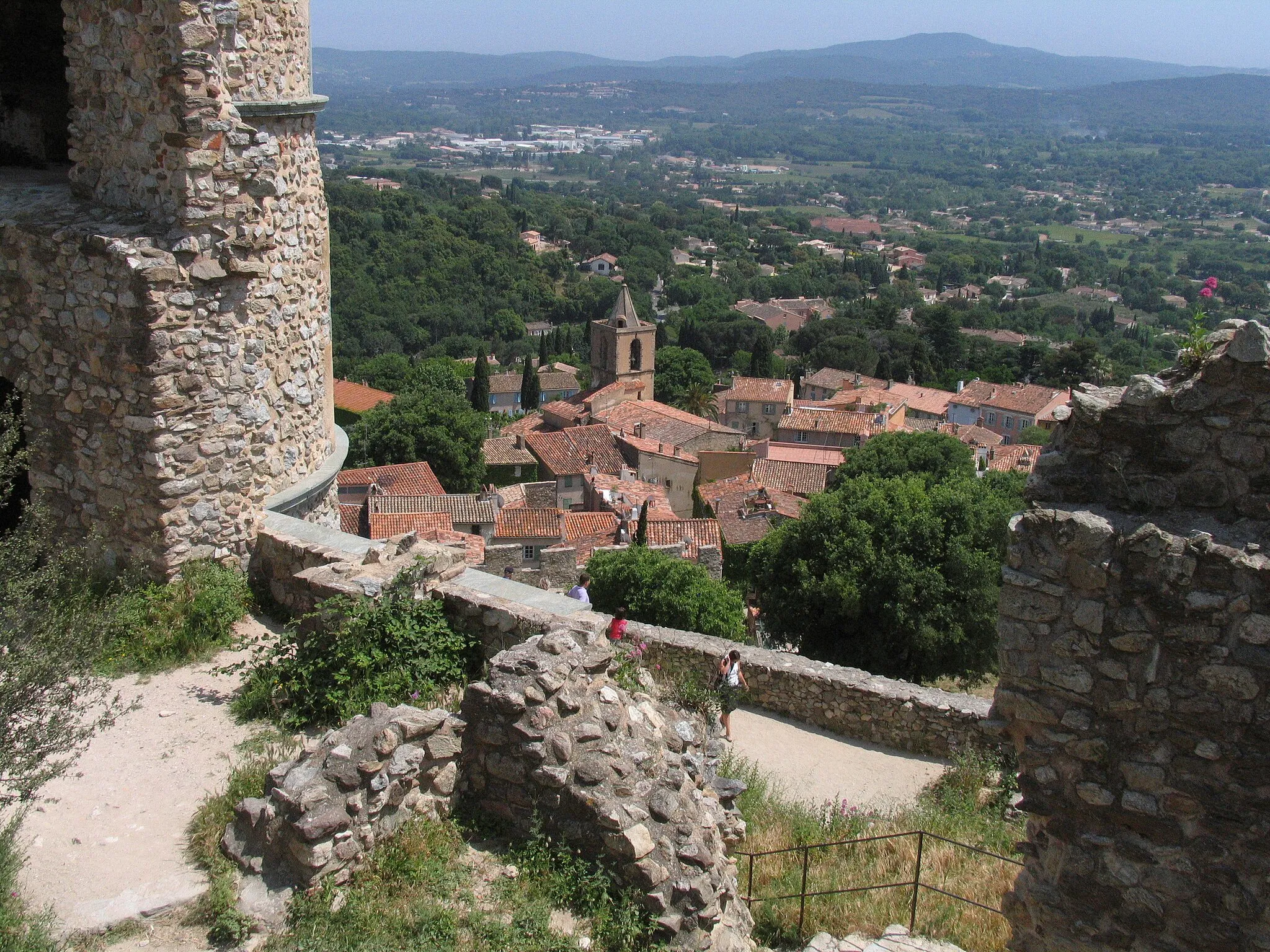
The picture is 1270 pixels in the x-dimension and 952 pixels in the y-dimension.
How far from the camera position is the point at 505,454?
49.6 metres

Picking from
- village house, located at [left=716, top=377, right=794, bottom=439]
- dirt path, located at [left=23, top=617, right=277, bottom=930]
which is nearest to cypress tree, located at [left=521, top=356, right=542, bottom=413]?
village house, located at [left=716, top=377, right=794, bottom=439]

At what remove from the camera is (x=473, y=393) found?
6347cm

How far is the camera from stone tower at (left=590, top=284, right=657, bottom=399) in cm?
5975

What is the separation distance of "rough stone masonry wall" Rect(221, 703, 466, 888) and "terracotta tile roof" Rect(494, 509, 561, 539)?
2660 centimetres

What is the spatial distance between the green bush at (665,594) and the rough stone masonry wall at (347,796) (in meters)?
10.6

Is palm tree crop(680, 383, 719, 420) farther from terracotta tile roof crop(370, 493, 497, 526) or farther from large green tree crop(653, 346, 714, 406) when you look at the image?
terracotta tile roof crop(370, 493, 497, 526)

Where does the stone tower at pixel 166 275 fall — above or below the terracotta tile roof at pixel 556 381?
above

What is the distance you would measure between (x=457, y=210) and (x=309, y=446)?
126 metres

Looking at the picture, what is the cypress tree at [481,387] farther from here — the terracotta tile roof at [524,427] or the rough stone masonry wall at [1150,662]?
the rough stone masonry wall at [1150,662]

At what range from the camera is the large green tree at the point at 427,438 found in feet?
139

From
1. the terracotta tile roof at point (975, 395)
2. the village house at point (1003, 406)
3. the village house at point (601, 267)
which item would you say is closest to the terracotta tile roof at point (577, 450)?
the village house at point (1003, 406)

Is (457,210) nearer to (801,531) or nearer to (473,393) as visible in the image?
(473,393)

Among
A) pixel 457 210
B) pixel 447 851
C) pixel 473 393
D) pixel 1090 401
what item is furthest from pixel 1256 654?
pixel 457 210

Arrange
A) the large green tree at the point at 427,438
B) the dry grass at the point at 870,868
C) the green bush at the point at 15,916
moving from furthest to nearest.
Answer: the large green tree at the point at 427,438, the dry grass at the point at 870,868, the green bush at the point at 15,916
